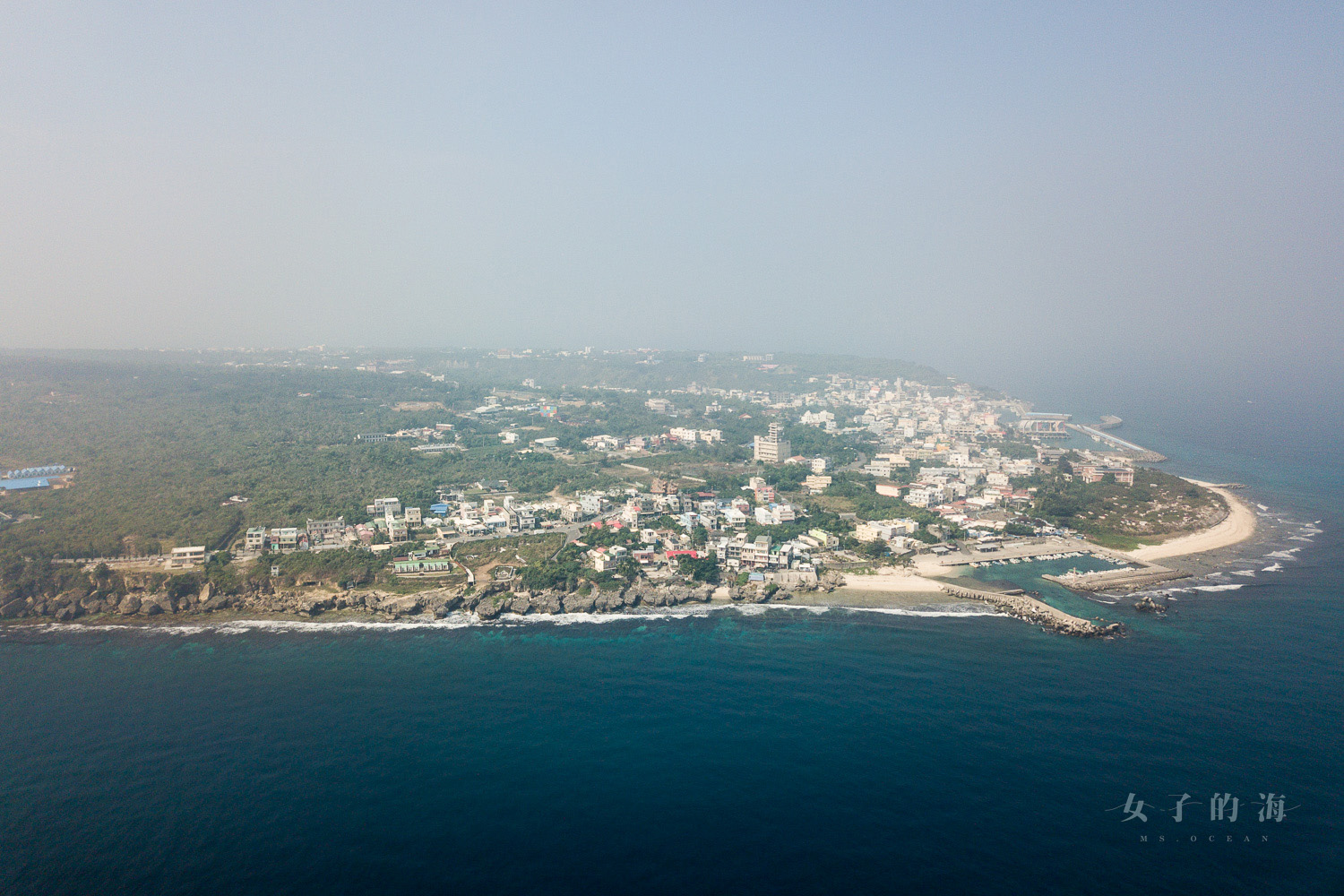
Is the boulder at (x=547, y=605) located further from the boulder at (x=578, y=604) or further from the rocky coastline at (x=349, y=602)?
the boulder at (x=578, y=604)

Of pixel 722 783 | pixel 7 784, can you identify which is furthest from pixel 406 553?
pixel 722 783

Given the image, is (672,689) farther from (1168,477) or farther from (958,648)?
(1168,477)

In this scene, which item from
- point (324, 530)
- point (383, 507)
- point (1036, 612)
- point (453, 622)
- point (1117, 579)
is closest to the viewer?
point (453, 622)

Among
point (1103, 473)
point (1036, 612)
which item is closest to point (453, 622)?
point (1036, 612)

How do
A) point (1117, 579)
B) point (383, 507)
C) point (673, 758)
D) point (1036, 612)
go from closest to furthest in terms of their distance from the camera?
point (673, 758), point (1036, 612), point (1117, 579), point (383, 507)

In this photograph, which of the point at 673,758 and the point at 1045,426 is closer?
the point at 673,758

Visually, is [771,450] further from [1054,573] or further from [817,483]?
[1054,573]

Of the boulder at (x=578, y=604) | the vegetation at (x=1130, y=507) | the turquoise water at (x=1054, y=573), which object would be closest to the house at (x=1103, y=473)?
the vegetation at (x=1130, y=507)

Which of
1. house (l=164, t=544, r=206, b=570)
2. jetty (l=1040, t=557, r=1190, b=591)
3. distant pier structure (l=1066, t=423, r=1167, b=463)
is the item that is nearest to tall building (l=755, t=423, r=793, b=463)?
distant pier structure (l=1066, t=423, r=1167, b=463)
